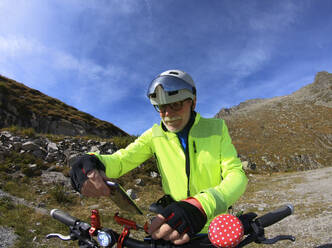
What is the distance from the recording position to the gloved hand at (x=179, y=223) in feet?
3.73

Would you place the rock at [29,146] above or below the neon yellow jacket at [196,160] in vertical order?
above

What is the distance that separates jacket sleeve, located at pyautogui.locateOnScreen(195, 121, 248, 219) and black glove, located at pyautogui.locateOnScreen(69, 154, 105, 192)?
89 cm

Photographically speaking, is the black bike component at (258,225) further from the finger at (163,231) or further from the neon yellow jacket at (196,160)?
the finger at (163,231)

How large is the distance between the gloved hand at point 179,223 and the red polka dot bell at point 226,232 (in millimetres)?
110

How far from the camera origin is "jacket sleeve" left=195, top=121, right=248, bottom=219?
123 cm

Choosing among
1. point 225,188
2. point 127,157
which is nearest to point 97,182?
point 127,157

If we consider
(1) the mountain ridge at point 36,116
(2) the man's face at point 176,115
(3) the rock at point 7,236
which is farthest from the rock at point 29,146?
(1) the mountain ridge at point 36,116

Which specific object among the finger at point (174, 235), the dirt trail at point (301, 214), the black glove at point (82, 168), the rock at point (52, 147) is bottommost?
the dirt trail at point (301, 214)

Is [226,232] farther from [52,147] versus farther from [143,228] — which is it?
[52,147]

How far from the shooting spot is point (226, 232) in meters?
1.04

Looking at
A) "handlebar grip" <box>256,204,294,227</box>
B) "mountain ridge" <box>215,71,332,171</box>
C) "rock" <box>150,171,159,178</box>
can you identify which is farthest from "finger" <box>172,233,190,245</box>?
"mountain ridge" <box>215,71,332,171</box>

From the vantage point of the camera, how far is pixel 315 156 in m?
28.2

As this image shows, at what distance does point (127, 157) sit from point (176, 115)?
0.72 metres

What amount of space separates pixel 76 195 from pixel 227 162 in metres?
7.14
